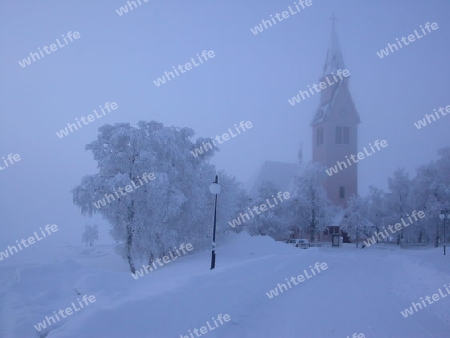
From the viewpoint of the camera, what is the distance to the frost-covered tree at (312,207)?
45406mm

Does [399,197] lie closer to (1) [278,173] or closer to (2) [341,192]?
(2) [341,192]

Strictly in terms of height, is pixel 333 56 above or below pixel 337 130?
above

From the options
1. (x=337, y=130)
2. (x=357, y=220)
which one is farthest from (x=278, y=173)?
(x=357, y=220)

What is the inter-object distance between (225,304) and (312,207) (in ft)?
121

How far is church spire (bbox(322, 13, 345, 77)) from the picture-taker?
60.6 metres

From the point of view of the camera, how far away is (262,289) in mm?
12211

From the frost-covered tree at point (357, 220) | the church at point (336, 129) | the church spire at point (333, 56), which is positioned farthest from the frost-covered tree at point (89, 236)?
the church spire at point (333, 56)

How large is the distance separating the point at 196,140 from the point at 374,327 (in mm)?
22173

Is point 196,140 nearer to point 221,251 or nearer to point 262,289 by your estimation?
point 221,251

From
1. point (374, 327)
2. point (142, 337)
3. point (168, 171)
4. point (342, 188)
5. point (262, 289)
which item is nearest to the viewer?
point (142, 337)

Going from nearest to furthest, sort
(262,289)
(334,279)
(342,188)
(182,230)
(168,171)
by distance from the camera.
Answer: (262,289) → (334,279) → (168,171) → (182,230) → (342,188)

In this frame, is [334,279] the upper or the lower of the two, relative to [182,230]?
lower

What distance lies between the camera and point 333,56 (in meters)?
60.9

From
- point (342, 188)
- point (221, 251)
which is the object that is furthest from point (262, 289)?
point (342, 188)
